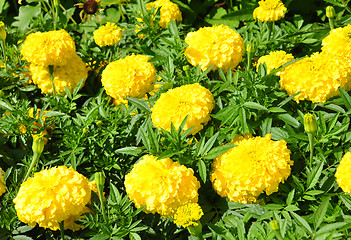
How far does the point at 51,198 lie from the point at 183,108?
22.7 inches

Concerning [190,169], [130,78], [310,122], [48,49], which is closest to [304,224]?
[310,122]

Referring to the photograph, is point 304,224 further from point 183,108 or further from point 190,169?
point 183,108

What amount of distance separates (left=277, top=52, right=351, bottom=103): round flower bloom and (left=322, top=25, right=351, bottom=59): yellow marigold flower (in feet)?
0.23

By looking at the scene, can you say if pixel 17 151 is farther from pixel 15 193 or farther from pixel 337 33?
pixel 337 33

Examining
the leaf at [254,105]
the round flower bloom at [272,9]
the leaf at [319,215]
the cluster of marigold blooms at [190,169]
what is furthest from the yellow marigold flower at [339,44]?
the leaf at [319,215]

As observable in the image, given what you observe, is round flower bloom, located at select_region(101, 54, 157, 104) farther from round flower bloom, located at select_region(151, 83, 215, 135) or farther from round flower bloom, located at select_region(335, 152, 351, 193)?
round flower bloom, located at select_region(335, 152, 351, 193)

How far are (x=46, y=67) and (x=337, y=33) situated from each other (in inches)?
56.3

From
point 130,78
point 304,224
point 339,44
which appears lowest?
point 304,224

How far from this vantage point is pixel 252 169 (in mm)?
1559

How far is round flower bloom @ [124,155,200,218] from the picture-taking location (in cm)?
154

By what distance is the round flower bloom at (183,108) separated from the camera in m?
1.69

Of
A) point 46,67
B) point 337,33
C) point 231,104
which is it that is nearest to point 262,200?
point 231,104

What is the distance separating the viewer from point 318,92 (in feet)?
5.74

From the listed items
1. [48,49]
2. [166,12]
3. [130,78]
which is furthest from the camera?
[166,12]
